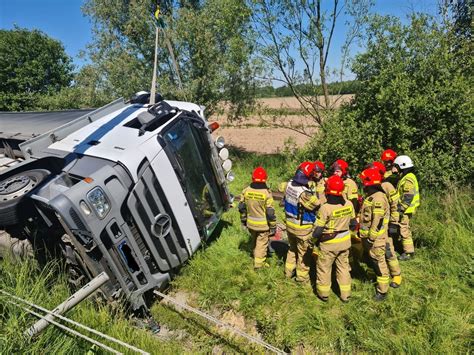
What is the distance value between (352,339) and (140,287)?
2309 millimetres

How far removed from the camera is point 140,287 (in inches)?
139

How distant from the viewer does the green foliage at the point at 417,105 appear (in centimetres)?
598

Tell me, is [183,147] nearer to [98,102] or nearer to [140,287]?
[140,287]

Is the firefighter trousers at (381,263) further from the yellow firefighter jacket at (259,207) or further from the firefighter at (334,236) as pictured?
the yellow firefighter jacket at (259,207)

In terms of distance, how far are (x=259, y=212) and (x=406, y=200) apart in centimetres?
209

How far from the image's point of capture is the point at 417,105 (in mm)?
6039

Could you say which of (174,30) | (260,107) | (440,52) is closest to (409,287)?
(440,52)

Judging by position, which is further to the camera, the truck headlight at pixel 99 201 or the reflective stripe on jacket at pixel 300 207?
the reflective stripe on jacket at pixel 300 207

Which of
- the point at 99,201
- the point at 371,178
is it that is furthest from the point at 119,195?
the point at 371,178

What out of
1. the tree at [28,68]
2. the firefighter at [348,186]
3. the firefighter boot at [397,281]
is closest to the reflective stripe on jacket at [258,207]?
the firefighter at [348,186]

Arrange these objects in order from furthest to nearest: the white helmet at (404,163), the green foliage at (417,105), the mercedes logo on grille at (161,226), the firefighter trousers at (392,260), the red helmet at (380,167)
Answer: the green foliage at (417,105)
the red helmet at (380,167)
the white helmet at (404,163)
the firefighter trousers at (392,260)
the mercedes logo on grille at (161,226)

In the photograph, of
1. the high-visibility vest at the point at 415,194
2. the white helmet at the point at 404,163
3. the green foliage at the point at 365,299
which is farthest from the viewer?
→ the white helmet at the point at 404,163

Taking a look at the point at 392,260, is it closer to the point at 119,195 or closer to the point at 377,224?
the point at 377,224

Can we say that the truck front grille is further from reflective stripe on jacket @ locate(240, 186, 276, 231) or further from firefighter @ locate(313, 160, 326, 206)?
firefighter @ locate(313, 160, 326, 206)
